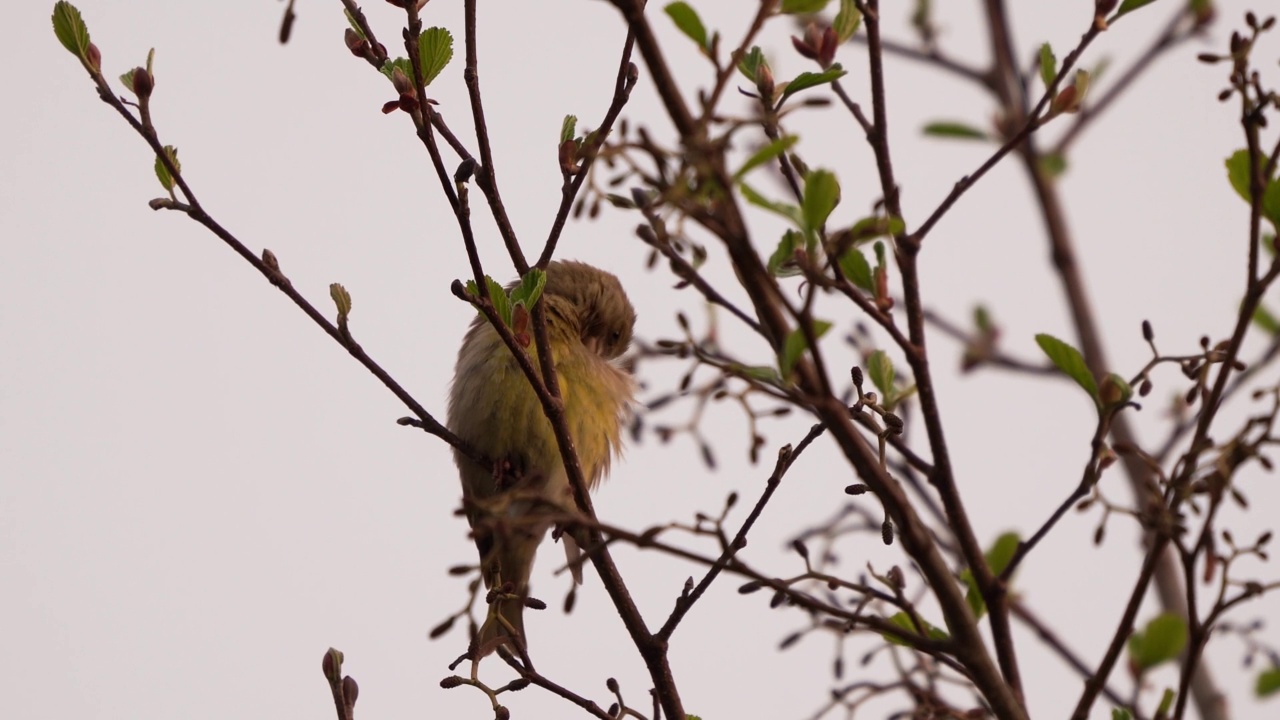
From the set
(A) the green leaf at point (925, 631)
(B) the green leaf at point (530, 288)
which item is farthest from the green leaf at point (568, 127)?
(A) the green leaf at point (925, 631)

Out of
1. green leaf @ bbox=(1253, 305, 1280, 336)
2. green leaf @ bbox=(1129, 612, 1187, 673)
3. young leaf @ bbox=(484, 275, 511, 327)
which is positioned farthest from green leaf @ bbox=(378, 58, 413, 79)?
green leaf @ bbox=(1253, 305, 1280, 336)

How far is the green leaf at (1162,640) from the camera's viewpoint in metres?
2.47

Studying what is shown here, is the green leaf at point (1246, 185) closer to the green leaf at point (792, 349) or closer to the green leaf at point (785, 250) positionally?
the green leaf at point (785, 250)

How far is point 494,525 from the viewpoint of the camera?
187 cm

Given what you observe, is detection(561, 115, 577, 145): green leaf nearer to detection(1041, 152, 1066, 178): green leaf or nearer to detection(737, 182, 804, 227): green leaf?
detection(737, 182, 804, 227): green leaf

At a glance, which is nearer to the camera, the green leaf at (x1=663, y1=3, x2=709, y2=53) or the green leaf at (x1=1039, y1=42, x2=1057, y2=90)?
the green leaf at (x1=663, y1=3, x2=709, y2=53)

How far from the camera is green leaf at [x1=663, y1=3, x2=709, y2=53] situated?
2.12 meters

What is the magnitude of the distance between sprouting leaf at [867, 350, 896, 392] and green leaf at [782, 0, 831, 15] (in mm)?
947

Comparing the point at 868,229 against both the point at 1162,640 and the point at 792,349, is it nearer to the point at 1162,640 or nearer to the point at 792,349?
the point at 792,349

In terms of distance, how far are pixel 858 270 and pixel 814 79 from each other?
0.35 metres

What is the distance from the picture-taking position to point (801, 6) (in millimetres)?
2164

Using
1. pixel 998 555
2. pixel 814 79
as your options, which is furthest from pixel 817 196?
pixel 998 555

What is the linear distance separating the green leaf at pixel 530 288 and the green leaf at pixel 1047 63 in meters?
1.06

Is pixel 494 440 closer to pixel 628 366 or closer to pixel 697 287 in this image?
pixel 628 366
